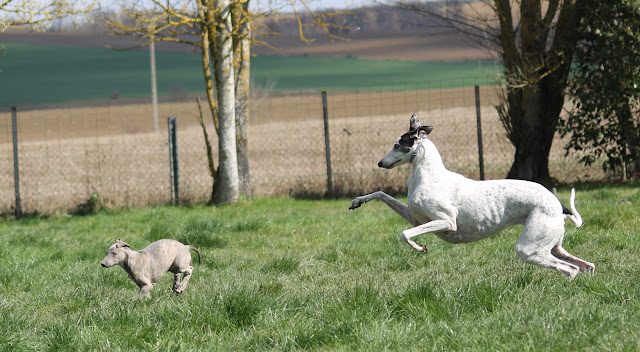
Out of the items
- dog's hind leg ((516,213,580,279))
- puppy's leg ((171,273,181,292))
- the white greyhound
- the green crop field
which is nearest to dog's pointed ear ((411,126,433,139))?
the white greyhound

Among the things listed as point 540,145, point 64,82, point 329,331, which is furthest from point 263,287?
point 64,82

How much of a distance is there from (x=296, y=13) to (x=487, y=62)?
4.41m

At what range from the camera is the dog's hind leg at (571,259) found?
518 cm

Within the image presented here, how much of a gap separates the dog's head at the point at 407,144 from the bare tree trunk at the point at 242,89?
705 cm

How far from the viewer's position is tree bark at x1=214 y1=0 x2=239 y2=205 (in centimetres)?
1152

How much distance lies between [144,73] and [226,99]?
90.9 metres

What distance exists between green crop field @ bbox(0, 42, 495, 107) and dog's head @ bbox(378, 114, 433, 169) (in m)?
65.5

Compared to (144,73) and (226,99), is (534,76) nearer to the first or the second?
(226,99)

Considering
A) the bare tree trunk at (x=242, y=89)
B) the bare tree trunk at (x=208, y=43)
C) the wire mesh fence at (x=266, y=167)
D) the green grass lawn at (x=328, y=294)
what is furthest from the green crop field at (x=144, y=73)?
the green grass lawn at (x=328, y=294)

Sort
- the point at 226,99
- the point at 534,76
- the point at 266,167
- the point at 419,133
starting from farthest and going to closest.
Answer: the point at 266,167 < the point at 534,76 < the point at 226,99 < the point at 419,133

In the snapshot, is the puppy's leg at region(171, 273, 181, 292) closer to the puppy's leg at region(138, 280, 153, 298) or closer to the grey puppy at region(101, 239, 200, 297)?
the grey puppy at region(101, 239, 200, 297)

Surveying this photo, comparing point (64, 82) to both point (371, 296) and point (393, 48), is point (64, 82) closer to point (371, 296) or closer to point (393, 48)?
point (393, 48)

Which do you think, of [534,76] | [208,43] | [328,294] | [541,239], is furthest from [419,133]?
[534,76]

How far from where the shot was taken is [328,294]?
519 cm
